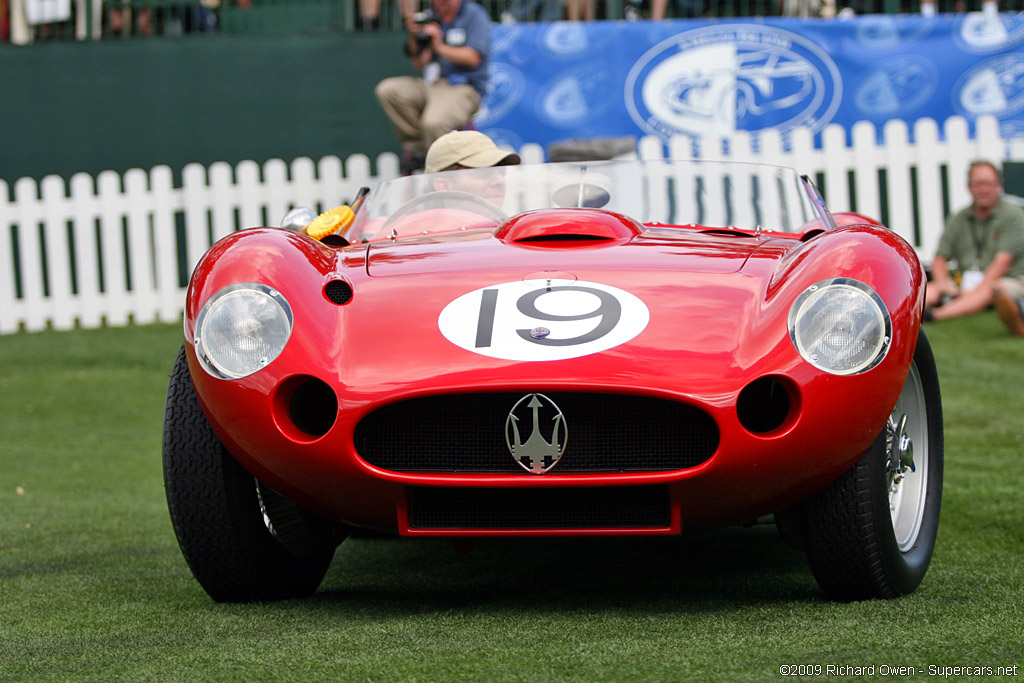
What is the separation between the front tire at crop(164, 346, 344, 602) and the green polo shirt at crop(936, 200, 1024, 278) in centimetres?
630

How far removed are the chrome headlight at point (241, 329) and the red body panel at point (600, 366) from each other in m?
0.03

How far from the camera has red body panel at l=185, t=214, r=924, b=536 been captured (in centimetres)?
272

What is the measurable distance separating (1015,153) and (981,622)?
7782 mm

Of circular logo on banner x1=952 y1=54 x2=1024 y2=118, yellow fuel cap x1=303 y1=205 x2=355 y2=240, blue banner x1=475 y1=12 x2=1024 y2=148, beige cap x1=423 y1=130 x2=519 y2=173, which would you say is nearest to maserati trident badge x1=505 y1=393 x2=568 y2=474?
yellow fuel cap x1=303 y1=205 x2=355 y2=240

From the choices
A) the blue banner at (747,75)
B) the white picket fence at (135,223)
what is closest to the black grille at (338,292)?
the blue banner at (747,75)

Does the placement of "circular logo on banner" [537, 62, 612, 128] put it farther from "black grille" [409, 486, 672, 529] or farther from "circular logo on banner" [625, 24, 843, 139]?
"black grille" [409, 486, 672, 529]

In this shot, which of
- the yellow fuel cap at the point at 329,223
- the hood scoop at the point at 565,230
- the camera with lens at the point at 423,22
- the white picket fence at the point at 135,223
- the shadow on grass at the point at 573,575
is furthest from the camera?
the white picket fence at the point at 135,223

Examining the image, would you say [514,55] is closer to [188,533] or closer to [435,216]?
[435,216]

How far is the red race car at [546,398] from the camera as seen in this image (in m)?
2.74

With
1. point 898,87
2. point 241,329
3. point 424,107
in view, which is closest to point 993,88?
point 898,87

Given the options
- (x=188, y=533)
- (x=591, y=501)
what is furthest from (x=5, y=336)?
(x=591, y=501)

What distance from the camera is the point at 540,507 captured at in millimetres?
2855

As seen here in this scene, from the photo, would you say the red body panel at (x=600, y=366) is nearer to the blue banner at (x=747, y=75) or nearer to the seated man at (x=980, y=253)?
the seated man at (x=980, y=253)

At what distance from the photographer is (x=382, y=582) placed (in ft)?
11.6
